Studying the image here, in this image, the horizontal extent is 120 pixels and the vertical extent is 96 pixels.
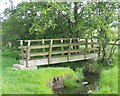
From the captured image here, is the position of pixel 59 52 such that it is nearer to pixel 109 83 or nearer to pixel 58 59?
pixel 58 59

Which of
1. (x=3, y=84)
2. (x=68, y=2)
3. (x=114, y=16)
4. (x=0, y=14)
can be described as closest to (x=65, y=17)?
(x=68, y=2)

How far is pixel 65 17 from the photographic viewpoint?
429 inches

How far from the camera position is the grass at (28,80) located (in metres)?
6.97

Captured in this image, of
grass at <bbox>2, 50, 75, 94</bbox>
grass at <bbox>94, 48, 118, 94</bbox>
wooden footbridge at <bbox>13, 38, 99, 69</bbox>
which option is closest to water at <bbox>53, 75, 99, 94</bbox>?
grass at <bbox>94, 48, 118, 94</bbox>

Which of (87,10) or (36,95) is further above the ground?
(87,10)

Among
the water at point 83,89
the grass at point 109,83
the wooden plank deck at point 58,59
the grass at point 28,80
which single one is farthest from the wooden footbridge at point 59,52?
the grass at point 109,83

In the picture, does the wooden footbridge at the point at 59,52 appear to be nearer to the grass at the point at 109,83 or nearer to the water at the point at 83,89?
the water at the point at 83,89

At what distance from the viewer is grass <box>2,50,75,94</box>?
274 inches

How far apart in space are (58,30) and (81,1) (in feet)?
6.64

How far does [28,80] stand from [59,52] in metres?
2.83

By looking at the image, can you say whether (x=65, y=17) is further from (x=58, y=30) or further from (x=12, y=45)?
(x=12, y=45)

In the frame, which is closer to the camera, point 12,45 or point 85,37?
point 85,37

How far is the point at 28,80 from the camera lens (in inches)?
305

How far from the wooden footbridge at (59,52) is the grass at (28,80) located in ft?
2.40
